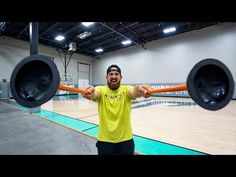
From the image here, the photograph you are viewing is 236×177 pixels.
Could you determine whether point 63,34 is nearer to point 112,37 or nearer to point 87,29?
point 87,29

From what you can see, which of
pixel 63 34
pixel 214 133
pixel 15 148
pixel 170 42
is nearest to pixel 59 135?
pixel 15 148

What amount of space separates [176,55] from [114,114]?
38.2ft

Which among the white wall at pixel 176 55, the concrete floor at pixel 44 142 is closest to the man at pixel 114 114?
the concrete floor at pixel 44 142

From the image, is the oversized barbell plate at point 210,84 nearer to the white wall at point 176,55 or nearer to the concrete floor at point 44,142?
the concrete floor at point 44,142

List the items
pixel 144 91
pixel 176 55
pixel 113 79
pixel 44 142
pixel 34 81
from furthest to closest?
pixel 176 55
pixel 44 142
pixel 113 79
pixel 144 91
pixel 34 81

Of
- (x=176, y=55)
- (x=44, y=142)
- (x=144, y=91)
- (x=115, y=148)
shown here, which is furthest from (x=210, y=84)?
(x=176, y=55)

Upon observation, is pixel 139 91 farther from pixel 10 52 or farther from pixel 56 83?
pixel 10 52

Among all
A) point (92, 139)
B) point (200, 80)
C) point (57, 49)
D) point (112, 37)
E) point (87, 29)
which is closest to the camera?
point (200, 80)

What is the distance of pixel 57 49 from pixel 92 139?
14381 millimetres

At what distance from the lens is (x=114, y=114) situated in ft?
4.62

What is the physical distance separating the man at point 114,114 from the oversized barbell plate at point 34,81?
0.48 metres

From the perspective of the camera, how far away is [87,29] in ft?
34.2

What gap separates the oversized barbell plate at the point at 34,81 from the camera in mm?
899

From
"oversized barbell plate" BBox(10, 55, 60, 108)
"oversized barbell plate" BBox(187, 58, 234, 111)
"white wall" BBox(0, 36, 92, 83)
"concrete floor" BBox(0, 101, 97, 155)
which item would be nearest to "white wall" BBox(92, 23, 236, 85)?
"white wall" BBox(0, 36, 92, 83)
